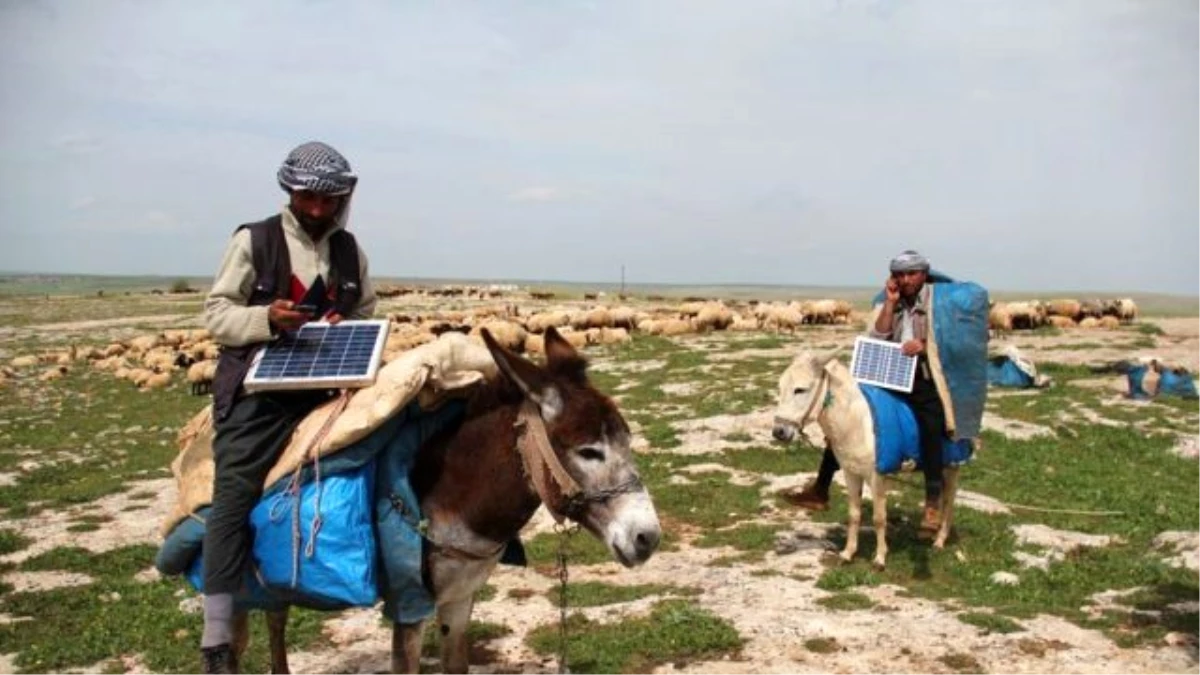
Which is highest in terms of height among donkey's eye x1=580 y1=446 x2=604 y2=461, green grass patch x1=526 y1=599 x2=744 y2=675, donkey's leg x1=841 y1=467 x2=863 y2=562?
donkey's eye x1=580 y1=446 x2=604 y2=461

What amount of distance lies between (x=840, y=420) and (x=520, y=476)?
5786mm

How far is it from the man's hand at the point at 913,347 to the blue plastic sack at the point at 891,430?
19.3 inches

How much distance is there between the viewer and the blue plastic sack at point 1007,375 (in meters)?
19.4

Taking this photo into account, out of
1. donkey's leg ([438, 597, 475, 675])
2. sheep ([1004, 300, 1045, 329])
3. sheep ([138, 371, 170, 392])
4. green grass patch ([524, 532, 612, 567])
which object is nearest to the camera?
donkey's leg ([438, 597, 475, 675])

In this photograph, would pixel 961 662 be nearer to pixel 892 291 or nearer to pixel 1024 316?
pixel 892 291

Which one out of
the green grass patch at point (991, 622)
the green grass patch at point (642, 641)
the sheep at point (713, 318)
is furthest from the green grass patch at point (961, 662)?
the sheep at point (713, 318)

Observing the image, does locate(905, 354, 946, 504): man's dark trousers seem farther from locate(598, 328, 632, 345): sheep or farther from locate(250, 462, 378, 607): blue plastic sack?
locate(598, 328, 632, 345): sheep

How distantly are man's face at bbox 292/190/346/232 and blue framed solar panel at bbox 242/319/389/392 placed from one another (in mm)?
534

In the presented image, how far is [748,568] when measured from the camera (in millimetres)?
9031

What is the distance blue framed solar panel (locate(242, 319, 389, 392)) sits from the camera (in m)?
4.16

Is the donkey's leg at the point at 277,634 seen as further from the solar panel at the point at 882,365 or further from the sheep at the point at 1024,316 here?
the sheep at the point at 1024,316

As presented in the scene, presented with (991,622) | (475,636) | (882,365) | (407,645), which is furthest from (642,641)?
(882,365)

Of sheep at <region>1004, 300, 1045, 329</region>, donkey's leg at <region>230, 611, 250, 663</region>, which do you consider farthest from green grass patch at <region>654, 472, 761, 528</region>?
sheep at <region>1004, 300, 1045, 329</region>

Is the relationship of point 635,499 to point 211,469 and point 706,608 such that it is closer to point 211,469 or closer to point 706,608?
point 211,469
